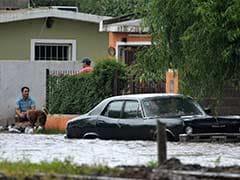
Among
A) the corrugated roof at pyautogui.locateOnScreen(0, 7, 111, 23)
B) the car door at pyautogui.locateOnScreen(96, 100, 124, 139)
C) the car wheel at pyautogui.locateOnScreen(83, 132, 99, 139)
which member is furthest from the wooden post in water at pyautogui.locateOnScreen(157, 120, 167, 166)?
the corrugated roof at pyautogui.locateOnScreen(0, 7, 111, 23)

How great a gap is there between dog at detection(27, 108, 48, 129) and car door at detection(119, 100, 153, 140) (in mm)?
6640

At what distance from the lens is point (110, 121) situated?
21656mm

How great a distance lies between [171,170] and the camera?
10.8 m

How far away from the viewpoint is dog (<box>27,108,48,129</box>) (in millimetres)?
27703

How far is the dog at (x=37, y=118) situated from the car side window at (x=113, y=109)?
598 cm

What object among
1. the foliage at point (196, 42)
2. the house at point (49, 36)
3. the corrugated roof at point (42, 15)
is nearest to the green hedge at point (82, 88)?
the foliage at point (196, 42)

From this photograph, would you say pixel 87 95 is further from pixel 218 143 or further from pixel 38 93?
pixel 218 143

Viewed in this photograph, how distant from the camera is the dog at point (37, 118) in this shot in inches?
1091

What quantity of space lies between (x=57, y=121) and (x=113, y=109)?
673 centimetres

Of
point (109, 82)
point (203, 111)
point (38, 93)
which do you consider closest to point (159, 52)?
point (203, 111)

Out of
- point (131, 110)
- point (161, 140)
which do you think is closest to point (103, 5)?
point (131, 110)

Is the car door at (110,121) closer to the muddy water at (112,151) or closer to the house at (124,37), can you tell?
the muddy water at (112,151)

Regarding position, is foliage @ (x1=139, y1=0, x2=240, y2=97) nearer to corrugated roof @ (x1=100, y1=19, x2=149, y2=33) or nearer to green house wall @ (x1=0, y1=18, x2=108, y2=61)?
corrugated roof @ (x1=100, y1=19, x2=149, y2=33)

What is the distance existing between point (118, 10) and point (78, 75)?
755 inches
